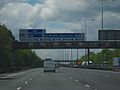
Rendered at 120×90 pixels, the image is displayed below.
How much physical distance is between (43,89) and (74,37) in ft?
246

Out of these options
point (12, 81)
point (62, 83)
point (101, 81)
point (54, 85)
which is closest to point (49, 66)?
point (12, 81)

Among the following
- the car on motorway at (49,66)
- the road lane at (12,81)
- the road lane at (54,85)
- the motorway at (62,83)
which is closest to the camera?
the road lane at (54,85)

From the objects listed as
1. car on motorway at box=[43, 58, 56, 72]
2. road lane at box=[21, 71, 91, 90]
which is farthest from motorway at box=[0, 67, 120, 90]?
car on motorway at box=[43, 58, 56, 72]

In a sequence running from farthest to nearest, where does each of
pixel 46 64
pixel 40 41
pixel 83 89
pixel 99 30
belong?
pixel 40 41 < pixel 99 30 < pixel 46 64 < pixel 83 89

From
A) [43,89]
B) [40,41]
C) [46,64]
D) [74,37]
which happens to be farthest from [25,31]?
[43,89]

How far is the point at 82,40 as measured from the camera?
346 feet

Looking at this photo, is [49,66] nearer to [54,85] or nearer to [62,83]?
[62,83]

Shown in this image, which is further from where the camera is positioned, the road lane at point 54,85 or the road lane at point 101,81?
the road lane at point 101,81

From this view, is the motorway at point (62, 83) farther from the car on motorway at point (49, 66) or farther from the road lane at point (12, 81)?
the car on motorway at point (49, 66)

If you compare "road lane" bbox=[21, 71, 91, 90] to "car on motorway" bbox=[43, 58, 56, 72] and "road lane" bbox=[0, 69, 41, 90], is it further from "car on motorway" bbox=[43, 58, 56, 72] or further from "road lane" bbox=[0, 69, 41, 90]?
"car on motorway" bbox=[43, 58, 56, 72]

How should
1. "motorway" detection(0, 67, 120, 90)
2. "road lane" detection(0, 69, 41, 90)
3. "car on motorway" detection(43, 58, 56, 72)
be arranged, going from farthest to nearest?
"car on motorway" detection(43, 58, 56, 72), "road lane" detection(0, 69, 41, 90), "motorway" detection(0, 67, 120, 90)

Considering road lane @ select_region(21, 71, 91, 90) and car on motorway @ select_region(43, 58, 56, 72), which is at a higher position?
car on motorway @ select_region(43, 58, 56, 72)

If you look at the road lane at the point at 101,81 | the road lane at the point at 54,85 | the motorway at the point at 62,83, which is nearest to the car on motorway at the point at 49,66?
the road lane at the point at 101,81

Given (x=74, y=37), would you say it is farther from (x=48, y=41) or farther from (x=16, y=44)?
(x=16, y=44)
